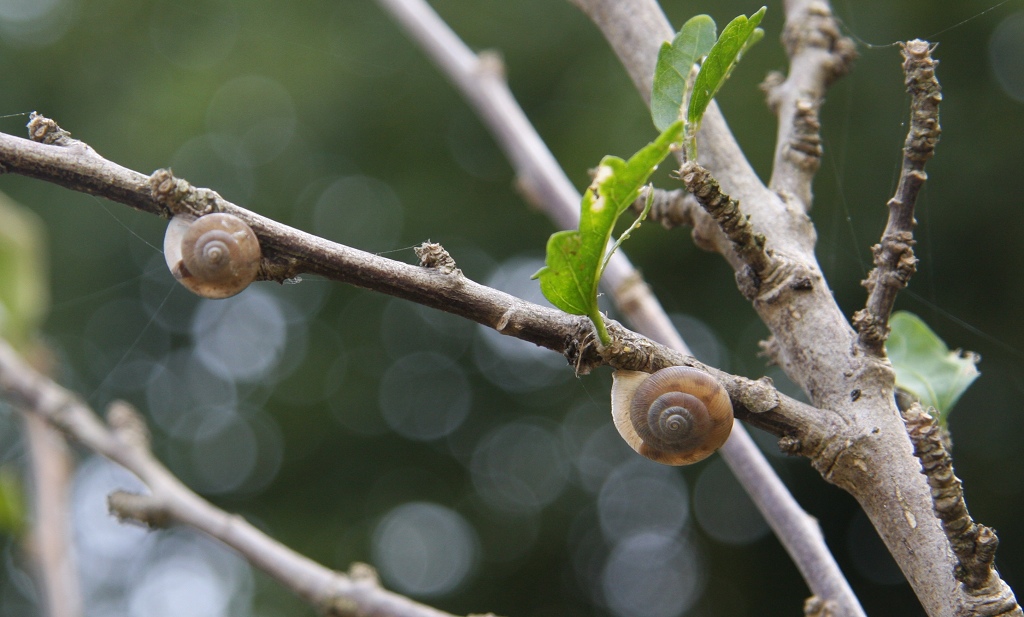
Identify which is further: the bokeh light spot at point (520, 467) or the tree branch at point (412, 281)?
the bokeh light spot at point (520, 467)

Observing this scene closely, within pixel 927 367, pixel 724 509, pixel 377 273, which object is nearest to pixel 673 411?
pixel 377 273

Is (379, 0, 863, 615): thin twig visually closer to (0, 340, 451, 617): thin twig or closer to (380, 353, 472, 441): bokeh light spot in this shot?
(0, 340, 451, 617): thin twig

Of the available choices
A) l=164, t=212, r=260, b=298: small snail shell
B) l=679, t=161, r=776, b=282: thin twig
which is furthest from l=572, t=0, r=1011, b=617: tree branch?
l=164, t=212, r=260, b=298: small snail shell

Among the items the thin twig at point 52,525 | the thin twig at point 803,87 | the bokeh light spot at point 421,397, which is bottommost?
the thin twig at point 52,525

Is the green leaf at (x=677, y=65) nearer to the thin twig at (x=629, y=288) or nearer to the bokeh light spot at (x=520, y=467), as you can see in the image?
the thin twig at (x=629, y=288)

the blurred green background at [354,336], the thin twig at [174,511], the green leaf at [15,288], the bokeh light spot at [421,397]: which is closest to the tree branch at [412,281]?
the thin twig at [174,511]

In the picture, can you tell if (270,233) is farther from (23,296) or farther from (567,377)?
(567,377)
